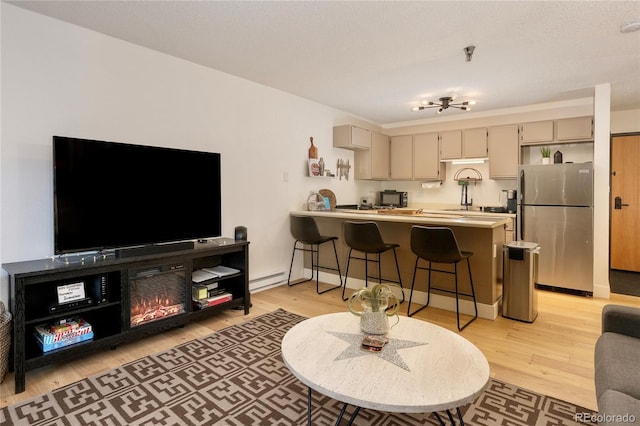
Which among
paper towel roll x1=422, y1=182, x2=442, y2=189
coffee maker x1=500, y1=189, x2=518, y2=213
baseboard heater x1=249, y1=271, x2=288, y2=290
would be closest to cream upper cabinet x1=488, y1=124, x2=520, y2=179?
coffee maker x1=500, y1=189, x2=518, y2=213

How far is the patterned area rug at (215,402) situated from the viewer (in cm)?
179

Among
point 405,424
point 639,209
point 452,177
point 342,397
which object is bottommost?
point 405,424

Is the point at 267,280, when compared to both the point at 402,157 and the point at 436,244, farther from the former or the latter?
the point at 402,157

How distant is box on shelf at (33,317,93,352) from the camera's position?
2.21 meters

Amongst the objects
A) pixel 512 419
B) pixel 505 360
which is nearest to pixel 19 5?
pixel 512 419

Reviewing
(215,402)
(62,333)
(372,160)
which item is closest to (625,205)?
(372,160)

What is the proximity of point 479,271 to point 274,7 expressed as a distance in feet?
9.27

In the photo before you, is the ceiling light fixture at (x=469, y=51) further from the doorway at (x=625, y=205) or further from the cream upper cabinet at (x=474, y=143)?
the doorway at (x=625, y=205)

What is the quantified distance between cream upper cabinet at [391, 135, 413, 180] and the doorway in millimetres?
2957

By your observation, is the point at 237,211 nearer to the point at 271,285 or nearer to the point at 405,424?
the point at 271,285

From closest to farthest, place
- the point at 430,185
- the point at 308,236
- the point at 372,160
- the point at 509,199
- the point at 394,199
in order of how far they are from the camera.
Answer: the point at 308,236 → the point at 509,199 → the point at 372,160 → the point at 430,185 → the point at 394,199

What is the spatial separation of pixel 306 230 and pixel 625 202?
16.1 ft

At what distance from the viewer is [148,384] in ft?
6.98

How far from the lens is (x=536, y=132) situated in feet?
15.7
